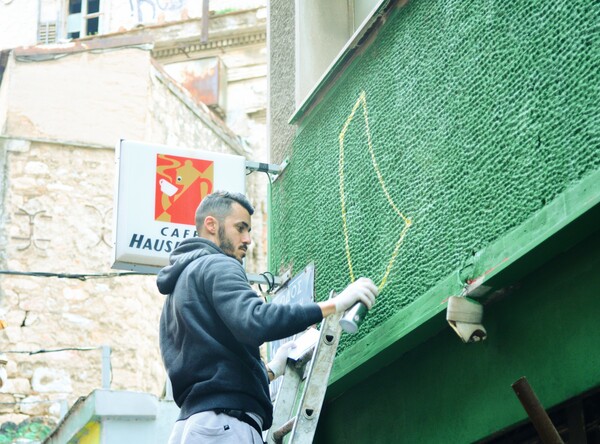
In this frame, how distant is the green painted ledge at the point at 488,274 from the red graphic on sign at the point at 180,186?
2.16m

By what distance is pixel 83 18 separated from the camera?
24406 mm

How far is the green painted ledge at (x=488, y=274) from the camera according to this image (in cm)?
362

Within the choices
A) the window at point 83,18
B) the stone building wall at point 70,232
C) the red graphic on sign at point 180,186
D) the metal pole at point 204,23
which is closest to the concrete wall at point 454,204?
the red graphic on sign at point 180,186

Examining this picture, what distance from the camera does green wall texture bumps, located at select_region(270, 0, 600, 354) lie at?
152 inches

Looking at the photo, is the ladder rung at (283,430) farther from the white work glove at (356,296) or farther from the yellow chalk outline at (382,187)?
the yellow chalk outline at (382,187)

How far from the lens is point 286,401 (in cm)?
505

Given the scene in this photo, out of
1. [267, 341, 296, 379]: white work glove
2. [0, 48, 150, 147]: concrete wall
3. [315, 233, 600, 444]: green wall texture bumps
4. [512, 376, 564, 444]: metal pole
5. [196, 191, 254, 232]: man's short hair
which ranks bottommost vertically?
[512, 376, 564, 444]: metal pole

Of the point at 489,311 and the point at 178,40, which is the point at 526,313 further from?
the point at 178,40

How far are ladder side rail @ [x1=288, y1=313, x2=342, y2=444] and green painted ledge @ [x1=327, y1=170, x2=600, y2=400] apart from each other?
0.29 m

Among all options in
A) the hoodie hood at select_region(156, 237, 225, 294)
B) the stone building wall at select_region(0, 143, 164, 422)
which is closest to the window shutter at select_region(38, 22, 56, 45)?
the stone building wall at select_region(0, 143, 164, 422)

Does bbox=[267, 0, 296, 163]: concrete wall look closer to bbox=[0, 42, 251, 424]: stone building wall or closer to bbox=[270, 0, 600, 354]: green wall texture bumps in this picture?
bbox=[270, 0, 600, 354]: green wall texture bumps

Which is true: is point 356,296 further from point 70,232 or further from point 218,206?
point 70,232

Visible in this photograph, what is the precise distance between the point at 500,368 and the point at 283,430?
1.04 meters

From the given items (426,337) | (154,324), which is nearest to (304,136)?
(426,337)
